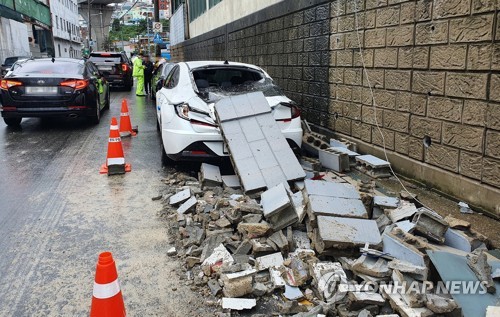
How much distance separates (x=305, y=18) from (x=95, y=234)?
6230mm

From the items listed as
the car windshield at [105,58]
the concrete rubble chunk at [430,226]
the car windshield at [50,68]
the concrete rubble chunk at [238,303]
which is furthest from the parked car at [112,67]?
the concrete rubble chunk at [430,226]

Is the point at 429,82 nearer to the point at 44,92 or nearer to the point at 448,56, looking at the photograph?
the point at 448,56

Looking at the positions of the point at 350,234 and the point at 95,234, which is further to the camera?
the point at 95,234

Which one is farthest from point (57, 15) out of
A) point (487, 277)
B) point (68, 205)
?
point (487, 277)

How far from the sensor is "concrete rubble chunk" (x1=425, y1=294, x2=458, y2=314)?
2.86m

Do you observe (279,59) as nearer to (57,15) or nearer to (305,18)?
(305,18)

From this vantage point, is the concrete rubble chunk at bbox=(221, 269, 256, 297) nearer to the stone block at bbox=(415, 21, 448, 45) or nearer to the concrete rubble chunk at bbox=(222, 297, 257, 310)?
the concrete rubble chunk at bbox=(222, 297, 257, 310)

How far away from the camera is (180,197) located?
17.9ft

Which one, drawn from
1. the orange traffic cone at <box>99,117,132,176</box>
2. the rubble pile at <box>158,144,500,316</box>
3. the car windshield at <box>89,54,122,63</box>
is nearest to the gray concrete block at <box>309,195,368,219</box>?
the rubble pile at <box>158,144,500,316</box>

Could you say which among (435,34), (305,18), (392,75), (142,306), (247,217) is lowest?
(142,306)

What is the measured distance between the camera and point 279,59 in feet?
35.1

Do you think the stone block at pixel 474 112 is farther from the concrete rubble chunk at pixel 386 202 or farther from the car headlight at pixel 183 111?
the car headlight at pixel 183 111

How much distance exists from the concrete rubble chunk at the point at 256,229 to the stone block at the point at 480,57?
2.64m

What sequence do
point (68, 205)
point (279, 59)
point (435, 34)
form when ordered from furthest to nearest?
point (279, 59), point (68, 205), point (435, 34)
